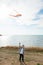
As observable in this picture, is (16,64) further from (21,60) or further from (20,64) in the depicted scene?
(21,60)

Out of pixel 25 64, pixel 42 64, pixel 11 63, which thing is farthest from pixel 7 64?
pixel 42 64

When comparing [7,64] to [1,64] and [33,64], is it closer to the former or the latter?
[1,64]

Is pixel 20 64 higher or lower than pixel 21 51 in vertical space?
lower

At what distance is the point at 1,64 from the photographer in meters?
22.6

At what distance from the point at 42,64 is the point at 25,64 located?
2093mm

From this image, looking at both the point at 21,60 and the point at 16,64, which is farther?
the point at 21,60

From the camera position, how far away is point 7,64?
2253 centimetres

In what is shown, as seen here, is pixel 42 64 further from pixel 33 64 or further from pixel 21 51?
pixel 21 51

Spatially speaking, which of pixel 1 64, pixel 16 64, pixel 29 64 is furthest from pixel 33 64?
pixel 1 64

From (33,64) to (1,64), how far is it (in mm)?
3747

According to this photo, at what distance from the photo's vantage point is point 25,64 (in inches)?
876

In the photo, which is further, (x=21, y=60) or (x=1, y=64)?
(x=21, y=60)

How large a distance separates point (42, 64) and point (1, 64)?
15.8 feet

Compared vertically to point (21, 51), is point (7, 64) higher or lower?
lower
